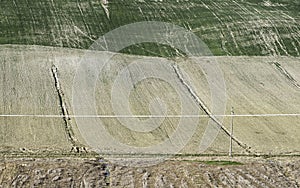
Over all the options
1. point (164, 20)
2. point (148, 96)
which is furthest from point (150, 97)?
point (164, 20)

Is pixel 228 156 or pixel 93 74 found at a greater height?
pixel 93 74

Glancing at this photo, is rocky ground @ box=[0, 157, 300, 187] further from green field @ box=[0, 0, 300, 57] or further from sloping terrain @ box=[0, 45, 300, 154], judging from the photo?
green field @ box=[0, 0, 300, 57]

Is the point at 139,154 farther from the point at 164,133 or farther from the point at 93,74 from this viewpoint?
the point at 93,74

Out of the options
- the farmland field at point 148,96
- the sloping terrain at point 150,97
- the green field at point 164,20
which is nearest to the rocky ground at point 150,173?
the farmland field at point 148,96

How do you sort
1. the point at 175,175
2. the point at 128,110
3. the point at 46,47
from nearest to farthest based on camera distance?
the point at 175,175 → the point at 128,110 → the point at 46,47

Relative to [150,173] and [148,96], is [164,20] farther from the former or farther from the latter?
[150,173]

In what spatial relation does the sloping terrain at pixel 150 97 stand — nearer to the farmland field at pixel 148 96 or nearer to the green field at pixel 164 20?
the farmland field at pixel 148 96

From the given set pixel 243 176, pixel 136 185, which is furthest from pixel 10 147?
pixel 243 176
